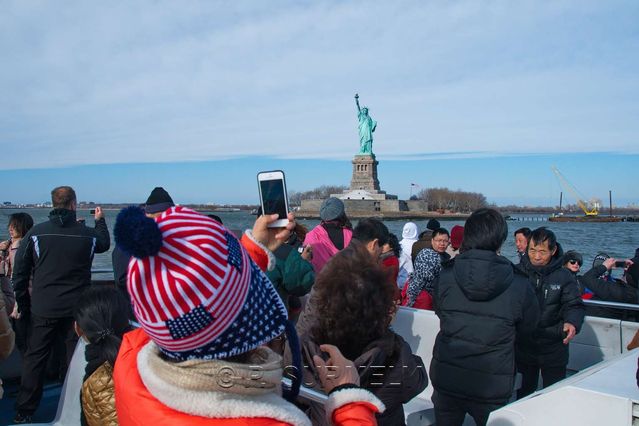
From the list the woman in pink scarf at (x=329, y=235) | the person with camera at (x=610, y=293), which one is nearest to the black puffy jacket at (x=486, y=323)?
the woman in pink scarf at (x=329, y=235)

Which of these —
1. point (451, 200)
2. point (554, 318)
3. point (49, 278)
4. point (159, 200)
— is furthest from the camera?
point (451, 200)

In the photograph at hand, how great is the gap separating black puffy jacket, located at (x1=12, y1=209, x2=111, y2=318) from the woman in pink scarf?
73.0 inches

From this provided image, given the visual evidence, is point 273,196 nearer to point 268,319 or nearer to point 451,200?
point 268,319

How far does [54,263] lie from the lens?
13.3 feet

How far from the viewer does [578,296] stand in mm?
3672

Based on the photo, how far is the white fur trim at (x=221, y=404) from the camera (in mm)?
1177

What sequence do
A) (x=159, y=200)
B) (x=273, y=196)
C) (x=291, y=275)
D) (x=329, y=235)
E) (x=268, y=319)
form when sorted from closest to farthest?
(x=268, y=319) < (x=273, y=196) < (x=291, y=275) < (x=159, y=200) < (x=329, y=235)

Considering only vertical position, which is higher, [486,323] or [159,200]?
[159,200]

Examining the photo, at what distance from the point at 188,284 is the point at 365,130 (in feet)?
220

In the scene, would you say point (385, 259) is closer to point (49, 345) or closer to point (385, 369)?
point (385, 369)

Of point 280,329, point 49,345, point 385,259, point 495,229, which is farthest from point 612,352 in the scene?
point 49,345

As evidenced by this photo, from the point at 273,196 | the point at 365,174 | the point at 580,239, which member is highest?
the point at 365,174

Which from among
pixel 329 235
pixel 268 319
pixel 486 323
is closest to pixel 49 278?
pixel 329 235

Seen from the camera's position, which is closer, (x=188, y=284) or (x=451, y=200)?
(x=188, y=284)
